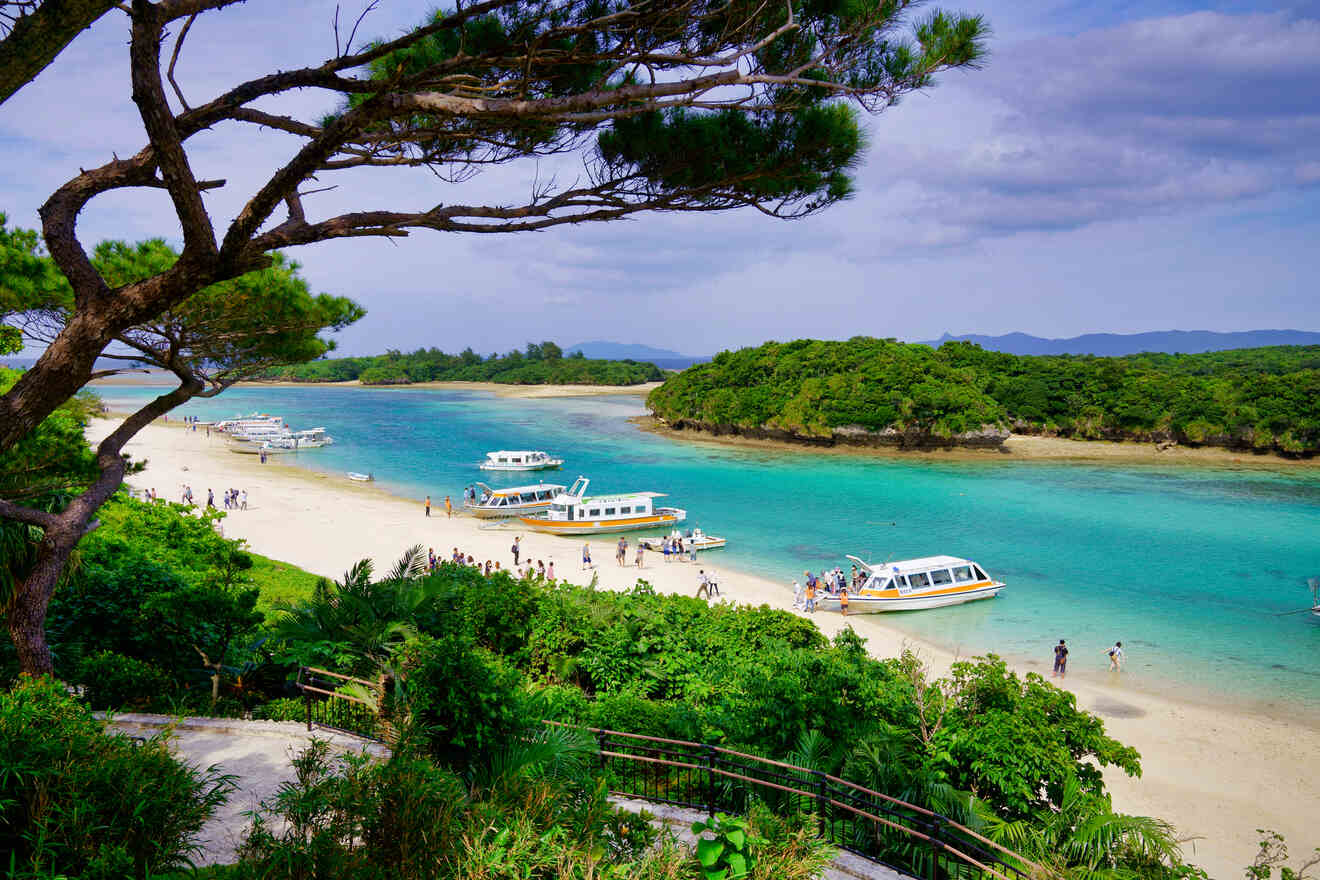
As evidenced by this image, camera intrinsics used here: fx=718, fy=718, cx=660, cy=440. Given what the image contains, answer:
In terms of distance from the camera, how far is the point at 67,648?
30.5 feet

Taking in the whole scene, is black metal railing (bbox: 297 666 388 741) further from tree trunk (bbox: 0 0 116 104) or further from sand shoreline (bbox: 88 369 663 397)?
sand shoreline (bbox: 88 369 663 397)

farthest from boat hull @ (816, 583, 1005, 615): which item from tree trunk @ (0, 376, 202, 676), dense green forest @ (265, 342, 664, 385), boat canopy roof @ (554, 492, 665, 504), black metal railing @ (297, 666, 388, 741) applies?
dense green forest @ (265, 342, 664, 385)

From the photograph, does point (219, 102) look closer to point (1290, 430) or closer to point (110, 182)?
point (110, 182)

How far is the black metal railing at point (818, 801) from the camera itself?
5.83 metres

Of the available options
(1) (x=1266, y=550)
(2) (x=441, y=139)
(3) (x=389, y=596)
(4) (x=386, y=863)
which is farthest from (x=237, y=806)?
(1) (x=1266, y=550)

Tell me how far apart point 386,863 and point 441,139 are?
6217mm

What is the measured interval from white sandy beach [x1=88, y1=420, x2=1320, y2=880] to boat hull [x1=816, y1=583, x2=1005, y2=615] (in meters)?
0.44

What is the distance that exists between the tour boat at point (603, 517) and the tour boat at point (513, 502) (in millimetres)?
2174

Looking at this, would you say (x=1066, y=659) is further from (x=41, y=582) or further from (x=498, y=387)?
(x=498, y=387)

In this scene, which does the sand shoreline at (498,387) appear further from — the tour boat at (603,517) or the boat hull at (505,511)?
the tour boat at (603,517)

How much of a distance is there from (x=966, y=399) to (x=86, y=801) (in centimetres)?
6471

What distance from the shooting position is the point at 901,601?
23719 mm

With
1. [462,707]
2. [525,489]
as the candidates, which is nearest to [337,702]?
[462,707]

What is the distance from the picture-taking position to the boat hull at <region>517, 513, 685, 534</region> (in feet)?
112
